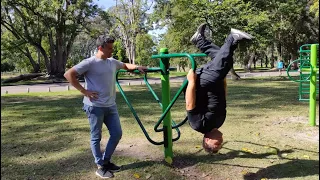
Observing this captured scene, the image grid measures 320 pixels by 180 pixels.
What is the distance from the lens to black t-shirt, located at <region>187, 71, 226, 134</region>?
10.6 ft

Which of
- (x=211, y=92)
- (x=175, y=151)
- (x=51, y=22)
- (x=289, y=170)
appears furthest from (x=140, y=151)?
(x=51, y=22)

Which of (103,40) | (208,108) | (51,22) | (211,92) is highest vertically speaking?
(51,22)

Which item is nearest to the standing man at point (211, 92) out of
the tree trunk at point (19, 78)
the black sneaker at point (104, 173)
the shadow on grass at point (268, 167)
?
the shadow on grass at point (268, 167)

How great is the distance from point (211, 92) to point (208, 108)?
167mm

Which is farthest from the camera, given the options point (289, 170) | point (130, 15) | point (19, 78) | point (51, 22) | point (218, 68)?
point (130, 15)

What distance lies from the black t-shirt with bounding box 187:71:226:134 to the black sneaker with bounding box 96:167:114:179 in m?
1.10

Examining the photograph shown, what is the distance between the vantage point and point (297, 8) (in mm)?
29297

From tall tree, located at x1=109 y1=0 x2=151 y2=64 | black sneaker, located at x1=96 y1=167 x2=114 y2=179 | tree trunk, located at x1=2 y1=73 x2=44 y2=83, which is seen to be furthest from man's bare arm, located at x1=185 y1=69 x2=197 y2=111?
tall tree, located at x1=109 y1=0 x2=151 y2=64

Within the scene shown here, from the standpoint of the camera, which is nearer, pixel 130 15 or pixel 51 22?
pixel 51 22

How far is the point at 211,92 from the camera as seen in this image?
127 inches

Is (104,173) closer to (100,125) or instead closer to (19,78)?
(100,125)

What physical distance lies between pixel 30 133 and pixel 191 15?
44.6ft

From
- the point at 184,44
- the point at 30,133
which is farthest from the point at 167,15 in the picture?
the point at 30,133

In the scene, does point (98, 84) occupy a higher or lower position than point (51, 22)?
lower
